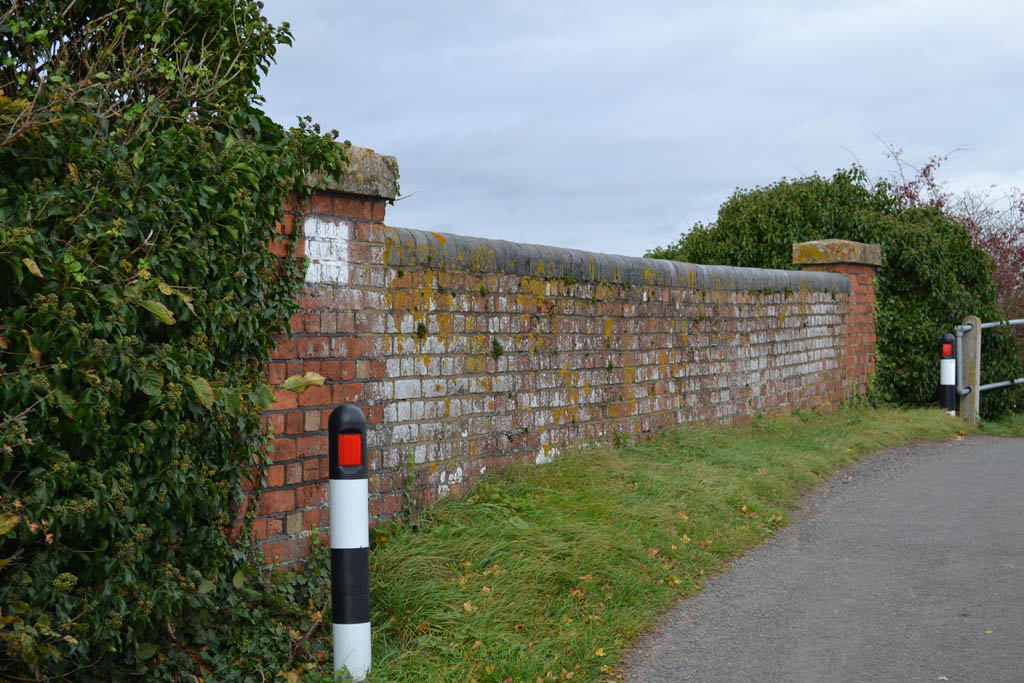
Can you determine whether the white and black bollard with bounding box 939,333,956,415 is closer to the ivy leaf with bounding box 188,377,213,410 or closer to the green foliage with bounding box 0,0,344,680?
the green foliage with bounding box 0,0,344,680

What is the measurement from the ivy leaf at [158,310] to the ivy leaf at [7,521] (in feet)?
2.54

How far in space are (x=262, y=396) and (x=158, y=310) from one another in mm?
825

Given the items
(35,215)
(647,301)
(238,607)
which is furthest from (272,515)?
(647,301)

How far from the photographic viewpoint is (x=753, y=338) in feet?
35.1

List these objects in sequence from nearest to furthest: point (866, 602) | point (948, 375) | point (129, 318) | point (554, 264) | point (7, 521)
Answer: point (7, 521)
point (129, 318)
point (866, 602)
point (554, 264)
point (948, 375)

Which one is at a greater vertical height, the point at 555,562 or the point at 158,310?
the point at 158,310

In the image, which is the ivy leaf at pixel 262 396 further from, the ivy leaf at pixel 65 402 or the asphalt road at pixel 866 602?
the asphalt road at pixel 866 602

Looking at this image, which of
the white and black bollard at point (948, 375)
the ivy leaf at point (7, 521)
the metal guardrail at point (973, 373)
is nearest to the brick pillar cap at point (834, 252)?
the white and black bollard at point (948, 375)

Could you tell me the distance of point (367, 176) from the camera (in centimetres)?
517

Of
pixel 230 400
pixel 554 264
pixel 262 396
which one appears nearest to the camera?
pixel 230 400

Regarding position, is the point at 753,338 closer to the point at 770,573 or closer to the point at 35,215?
the point at 770,573

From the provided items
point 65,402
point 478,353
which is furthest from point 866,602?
point 65,402

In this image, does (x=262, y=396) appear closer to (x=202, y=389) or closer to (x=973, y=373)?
(x=202, y=389)

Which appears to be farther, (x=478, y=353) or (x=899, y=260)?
(x=899, y=260)
